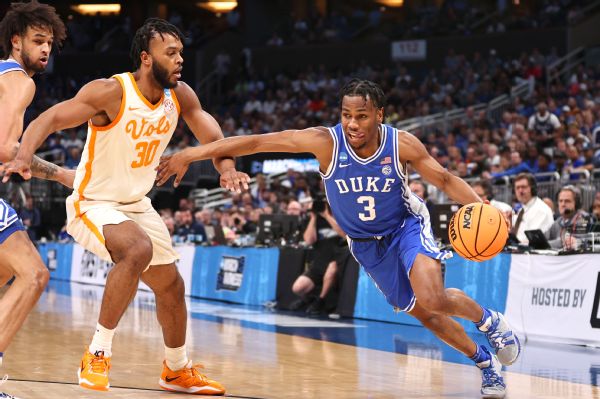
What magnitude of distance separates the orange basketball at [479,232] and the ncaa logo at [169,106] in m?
2.10

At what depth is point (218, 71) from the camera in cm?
3322

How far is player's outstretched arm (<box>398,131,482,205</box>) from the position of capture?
6.80m

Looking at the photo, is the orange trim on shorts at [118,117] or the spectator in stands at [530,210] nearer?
the orange trim on shorts at [118,117]

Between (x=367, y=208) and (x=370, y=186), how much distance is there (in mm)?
169

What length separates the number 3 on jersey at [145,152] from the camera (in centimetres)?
647

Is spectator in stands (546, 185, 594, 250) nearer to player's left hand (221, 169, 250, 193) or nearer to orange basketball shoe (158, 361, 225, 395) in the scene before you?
orange basketball shoe (158, 361, 225, 395)

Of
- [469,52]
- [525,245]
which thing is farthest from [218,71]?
[525,245]

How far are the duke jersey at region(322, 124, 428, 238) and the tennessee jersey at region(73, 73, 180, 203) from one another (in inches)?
46.3

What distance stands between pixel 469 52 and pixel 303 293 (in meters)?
16.4

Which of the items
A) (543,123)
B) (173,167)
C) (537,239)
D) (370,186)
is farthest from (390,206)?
(543,123)

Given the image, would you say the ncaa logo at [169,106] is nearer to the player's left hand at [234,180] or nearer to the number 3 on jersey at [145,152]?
the number 3 on jersey at [145,152]

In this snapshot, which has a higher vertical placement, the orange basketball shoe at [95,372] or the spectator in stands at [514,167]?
the spectator in stands at [514,167]

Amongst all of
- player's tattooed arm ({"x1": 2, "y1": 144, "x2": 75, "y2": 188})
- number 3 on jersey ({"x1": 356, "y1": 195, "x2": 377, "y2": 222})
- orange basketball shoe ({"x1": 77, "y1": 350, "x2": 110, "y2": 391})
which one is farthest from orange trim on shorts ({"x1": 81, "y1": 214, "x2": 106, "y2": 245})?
number 3 on jersey ({"x1": 356, "y1": 195, "x2": 377, "y2": 222})

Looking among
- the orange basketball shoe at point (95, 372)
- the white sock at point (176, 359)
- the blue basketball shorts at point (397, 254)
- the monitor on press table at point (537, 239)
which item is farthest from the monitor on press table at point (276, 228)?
the orange basketball shoe at point (95, 372)
